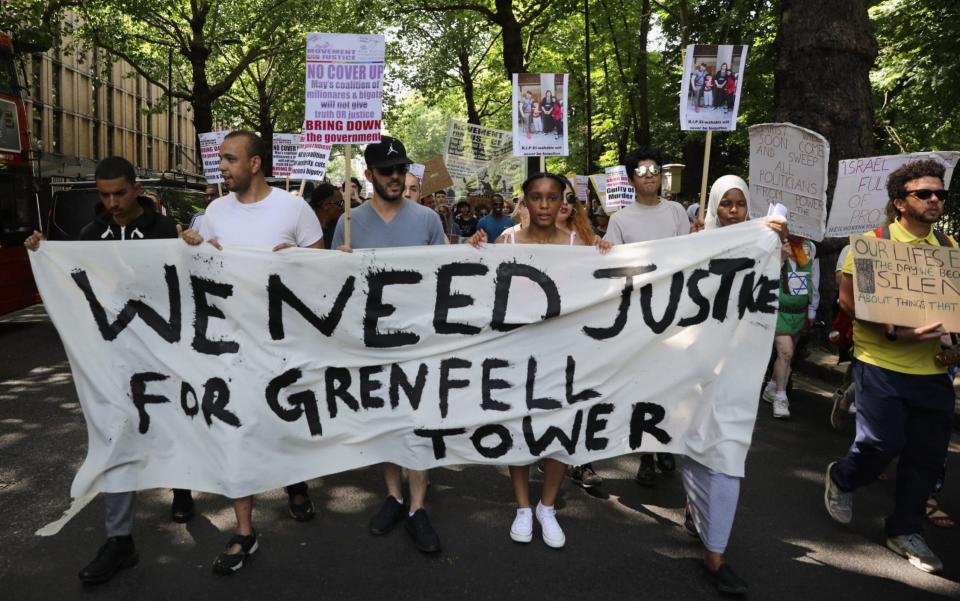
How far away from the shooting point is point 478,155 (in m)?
14.5

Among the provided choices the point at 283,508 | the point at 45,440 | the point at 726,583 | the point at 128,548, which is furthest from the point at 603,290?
the point at 45,440

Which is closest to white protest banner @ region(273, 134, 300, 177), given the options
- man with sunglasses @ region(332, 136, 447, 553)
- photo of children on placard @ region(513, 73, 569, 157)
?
photo of children on placard @ region(513, 73, 569, 157)

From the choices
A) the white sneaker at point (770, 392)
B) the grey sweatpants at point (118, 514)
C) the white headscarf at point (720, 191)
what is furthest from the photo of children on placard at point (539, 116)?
the grey sweatpants at point (118, 514)

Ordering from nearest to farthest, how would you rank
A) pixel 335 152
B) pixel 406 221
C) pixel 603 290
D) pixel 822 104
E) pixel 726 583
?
pixel 726 583 → pixel 603 290 → pixel 406 221 → pixel 822 104 → pixel 335 152

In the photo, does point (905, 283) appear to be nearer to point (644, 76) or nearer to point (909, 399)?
point (909, 399)

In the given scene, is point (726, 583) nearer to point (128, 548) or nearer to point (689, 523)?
point (689, 523)

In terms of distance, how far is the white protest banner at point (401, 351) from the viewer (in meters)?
3.70

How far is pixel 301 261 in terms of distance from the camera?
384 cm

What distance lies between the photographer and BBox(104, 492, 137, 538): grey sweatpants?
359 centimetres

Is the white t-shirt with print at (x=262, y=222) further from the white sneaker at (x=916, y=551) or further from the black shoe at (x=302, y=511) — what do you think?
the white sneaker at (x=916, y=551)

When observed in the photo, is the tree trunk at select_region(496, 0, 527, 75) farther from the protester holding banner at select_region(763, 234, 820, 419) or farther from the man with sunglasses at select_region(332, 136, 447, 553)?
the man with sunglasses at select_region(332, 136, 447, 553)

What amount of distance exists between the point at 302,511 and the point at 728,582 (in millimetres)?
2240

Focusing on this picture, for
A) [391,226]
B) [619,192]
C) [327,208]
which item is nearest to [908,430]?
[391,226]

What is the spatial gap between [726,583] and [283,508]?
8.00 ft
